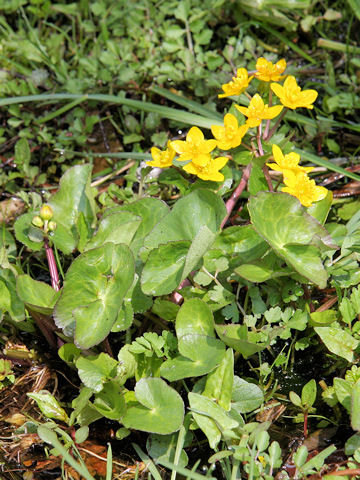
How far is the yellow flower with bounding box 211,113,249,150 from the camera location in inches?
78.8

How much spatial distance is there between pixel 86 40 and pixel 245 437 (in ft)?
8.96

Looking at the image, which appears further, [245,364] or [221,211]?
[245,364]

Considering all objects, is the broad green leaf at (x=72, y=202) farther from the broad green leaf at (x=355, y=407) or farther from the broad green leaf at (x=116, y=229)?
the broad green leaf at (x=355, y=407)

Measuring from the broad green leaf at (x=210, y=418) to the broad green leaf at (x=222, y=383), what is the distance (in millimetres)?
50

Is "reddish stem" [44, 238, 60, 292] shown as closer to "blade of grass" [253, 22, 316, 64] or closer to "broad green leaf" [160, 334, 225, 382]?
"broad green leaf" [160, 334, 225, 382]

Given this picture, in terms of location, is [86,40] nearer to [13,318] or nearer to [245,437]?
[13,318]

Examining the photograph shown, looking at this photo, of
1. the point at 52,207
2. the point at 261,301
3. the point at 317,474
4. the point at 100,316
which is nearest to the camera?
the point at 317,474

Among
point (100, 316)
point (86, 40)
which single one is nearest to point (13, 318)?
point (100, 316)

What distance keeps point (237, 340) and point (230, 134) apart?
76 cm

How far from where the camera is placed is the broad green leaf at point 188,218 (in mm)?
1936

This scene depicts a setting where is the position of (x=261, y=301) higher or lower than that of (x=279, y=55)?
lower

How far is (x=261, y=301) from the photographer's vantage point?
1.99 m

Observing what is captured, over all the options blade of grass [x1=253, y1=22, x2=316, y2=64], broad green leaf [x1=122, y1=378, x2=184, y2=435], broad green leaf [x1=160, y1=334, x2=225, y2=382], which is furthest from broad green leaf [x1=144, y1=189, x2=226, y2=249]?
blade of grass [x1=253, y1=22, x2=316, y2=64]

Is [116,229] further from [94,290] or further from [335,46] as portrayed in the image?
[335,46]
